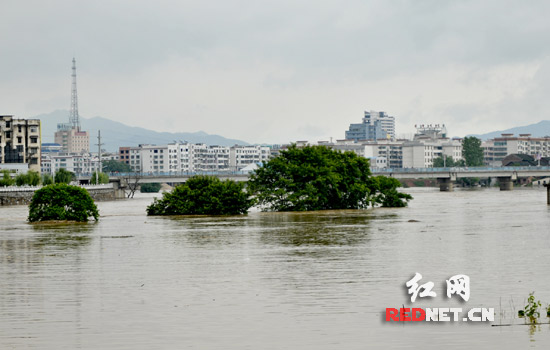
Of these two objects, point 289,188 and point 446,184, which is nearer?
point 289,188

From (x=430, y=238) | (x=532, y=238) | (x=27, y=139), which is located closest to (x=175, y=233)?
(x=430, y=238)

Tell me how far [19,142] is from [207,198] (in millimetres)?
112332

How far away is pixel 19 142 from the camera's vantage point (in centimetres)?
16425

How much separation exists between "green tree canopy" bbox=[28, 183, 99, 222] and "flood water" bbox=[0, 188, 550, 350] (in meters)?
11.0

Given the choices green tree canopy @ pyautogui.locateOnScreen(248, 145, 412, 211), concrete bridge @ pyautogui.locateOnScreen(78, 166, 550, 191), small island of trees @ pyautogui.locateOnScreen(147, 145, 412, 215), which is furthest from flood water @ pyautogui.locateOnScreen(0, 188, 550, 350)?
concrete bridge @ pyautogui.locateOnScreen(78, 166, 550, 191)

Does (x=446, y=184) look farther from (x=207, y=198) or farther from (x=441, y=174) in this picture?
(x=207, y=198)

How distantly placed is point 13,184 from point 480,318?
110 metres

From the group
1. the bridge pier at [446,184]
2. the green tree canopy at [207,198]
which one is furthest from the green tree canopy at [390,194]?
the bridge pier at [446,184]

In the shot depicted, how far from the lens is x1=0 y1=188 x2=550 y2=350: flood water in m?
15.3

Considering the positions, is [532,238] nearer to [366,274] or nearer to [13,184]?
[366,274]

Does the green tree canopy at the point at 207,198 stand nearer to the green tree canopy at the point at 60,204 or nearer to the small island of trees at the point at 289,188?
the small island of trees at the point at 289,188
